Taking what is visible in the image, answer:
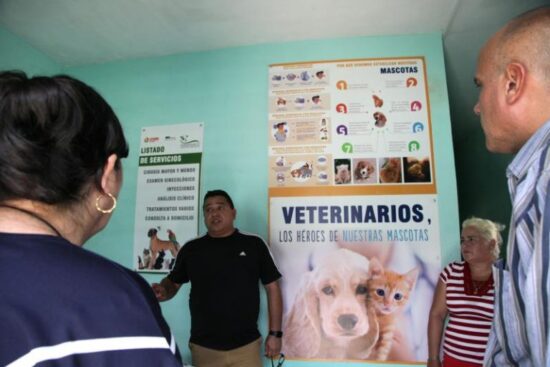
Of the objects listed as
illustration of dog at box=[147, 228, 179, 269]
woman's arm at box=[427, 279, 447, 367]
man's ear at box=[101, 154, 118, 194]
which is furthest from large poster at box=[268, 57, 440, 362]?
man's ear at box=[101, 154, 118, 194]

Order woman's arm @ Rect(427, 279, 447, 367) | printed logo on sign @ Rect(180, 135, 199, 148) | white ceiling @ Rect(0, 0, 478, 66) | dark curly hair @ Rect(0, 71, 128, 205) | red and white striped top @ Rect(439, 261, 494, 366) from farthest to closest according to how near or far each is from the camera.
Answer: printed logo on sign @ Rect(180, 135, 199, 148) → white ceiling @ Rect(0, 0, 478, 66) → woman's arm @ Rect(427, 279, 447, 367) → red and white striped top @ Rect(439, 261, 494, 366) → dark curly hair @ Rect(0, 71, 128, 205)

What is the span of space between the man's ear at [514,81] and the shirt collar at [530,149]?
9 centimetres

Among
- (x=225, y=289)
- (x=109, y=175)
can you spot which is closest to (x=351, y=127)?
(x=225, y=289)

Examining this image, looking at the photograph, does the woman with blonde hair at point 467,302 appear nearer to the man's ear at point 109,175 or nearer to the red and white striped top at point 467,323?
the red and white striped top at point 467,323

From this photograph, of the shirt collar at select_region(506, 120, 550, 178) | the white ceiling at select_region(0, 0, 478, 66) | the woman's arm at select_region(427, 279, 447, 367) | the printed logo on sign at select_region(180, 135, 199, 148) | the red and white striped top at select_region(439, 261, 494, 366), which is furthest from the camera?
the printed logo on sign at select_region(180, 135, 199, 148)

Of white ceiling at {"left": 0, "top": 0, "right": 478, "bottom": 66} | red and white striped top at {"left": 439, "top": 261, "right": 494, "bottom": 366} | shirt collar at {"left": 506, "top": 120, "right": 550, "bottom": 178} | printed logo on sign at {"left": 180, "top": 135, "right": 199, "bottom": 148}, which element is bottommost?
red and white striped top at {"left": 439, "top": 261, "right": 494, "bottom": 366}

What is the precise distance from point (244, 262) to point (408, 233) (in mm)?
1021

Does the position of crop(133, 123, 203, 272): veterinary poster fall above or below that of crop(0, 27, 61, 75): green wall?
below

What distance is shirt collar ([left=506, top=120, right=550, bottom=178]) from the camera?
A: 591mm

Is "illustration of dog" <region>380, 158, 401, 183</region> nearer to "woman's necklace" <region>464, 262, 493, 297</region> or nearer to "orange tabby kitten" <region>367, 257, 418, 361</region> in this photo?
"orange tabby kitten" <region>367, 257, 418, 361</region>

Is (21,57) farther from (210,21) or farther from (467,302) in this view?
(467,302)

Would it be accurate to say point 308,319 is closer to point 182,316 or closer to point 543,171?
point 182,316

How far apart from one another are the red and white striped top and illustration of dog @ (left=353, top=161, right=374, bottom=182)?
76 centimetres

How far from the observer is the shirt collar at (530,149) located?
59 cm
